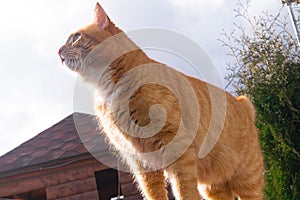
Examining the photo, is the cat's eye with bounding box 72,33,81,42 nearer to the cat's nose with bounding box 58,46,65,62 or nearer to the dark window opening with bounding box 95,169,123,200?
the cat's nose with bounding box 58,46,65,62

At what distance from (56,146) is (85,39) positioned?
574 centimetres

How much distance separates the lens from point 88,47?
2.46 metres

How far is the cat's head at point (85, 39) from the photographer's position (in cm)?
244

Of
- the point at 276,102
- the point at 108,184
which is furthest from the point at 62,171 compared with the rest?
the point at 276,102

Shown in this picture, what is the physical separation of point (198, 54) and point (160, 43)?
267mm

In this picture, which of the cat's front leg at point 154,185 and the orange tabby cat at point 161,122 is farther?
the cat's front leg at point 154,185

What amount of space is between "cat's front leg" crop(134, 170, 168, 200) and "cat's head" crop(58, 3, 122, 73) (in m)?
0.77

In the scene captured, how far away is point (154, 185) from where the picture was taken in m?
2.34

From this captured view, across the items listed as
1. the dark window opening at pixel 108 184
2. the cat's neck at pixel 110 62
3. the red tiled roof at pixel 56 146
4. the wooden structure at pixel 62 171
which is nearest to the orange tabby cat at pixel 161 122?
the cat's neck at pixel 110 62

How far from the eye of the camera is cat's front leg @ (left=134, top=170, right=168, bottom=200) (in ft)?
7.66

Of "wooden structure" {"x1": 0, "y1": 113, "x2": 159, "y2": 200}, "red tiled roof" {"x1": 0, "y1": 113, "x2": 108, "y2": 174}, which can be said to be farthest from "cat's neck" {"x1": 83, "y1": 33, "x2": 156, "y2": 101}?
"wooden structure" {"x1": 0, "y1": 113, "x2": 159, "y2": 200}

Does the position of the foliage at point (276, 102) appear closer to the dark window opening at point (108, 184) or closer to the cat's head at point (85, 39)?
the cat's head at point (85, 39)

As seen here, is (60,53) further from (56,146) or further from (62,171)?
(56,146)

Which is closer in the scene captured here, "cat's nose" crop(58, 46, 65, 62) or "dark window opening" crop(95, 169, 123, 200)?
"cat's nose" crop(58, 46, 65, 62)
